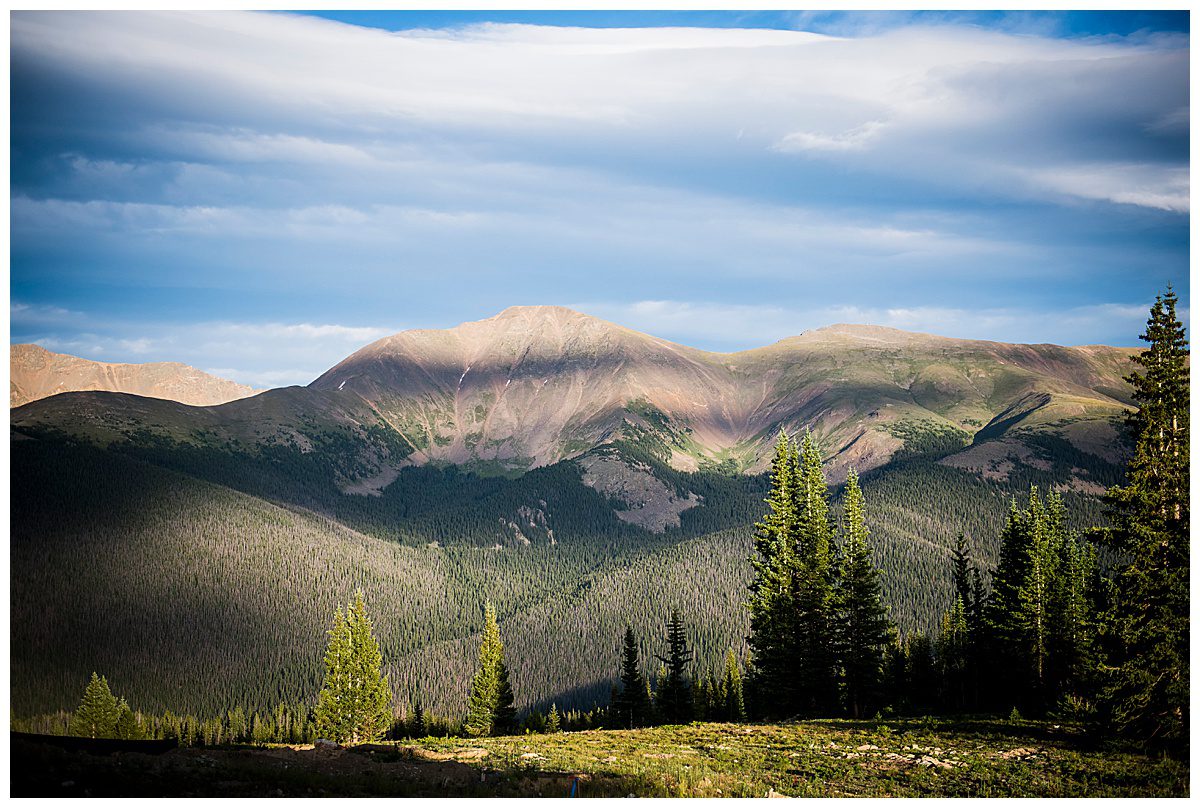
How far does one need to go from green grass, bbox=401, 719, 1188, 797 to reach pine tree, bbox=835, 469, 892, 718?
11.4 metres

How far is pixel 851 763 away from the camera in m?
22.3

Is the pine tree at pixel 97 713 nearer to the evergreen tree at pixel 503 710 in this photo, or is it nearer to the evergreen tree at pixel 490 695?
the evergreen tree at pixel 490 695

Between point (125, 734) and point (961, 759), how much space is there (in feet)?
238

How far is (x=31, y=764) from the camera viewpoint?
18219mm

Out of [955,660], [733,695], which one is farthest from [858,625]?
[733,695]

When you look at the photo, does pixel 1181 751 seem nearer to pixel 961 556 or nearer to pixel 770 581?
pixel 770 581

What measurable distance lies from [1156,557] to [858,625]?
19.6 meters

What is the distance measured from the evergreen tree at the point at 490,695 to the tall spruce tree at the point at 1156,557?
1866 inches

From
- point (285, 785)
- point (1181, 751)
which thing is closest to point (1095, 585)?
point (1181, 751)

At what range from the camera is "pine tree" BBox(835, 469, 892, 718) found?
39875 millimetres

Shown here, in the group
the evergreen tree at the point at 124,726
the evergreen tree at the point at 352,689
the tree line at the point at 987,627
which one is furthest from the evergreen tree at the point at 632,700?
the evergreen tree at the point at 124,726

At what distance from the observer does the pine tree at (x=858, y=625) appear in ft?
131

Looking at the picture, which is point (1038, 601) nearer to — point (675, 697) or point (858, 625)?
point (858, 625)

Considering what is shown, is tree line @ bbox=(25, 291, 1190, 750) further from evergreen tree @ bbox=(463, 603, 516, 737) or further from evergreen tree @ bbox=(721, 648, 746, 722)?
evergreen tree @ bbox=(721, 648, 746, 722)
